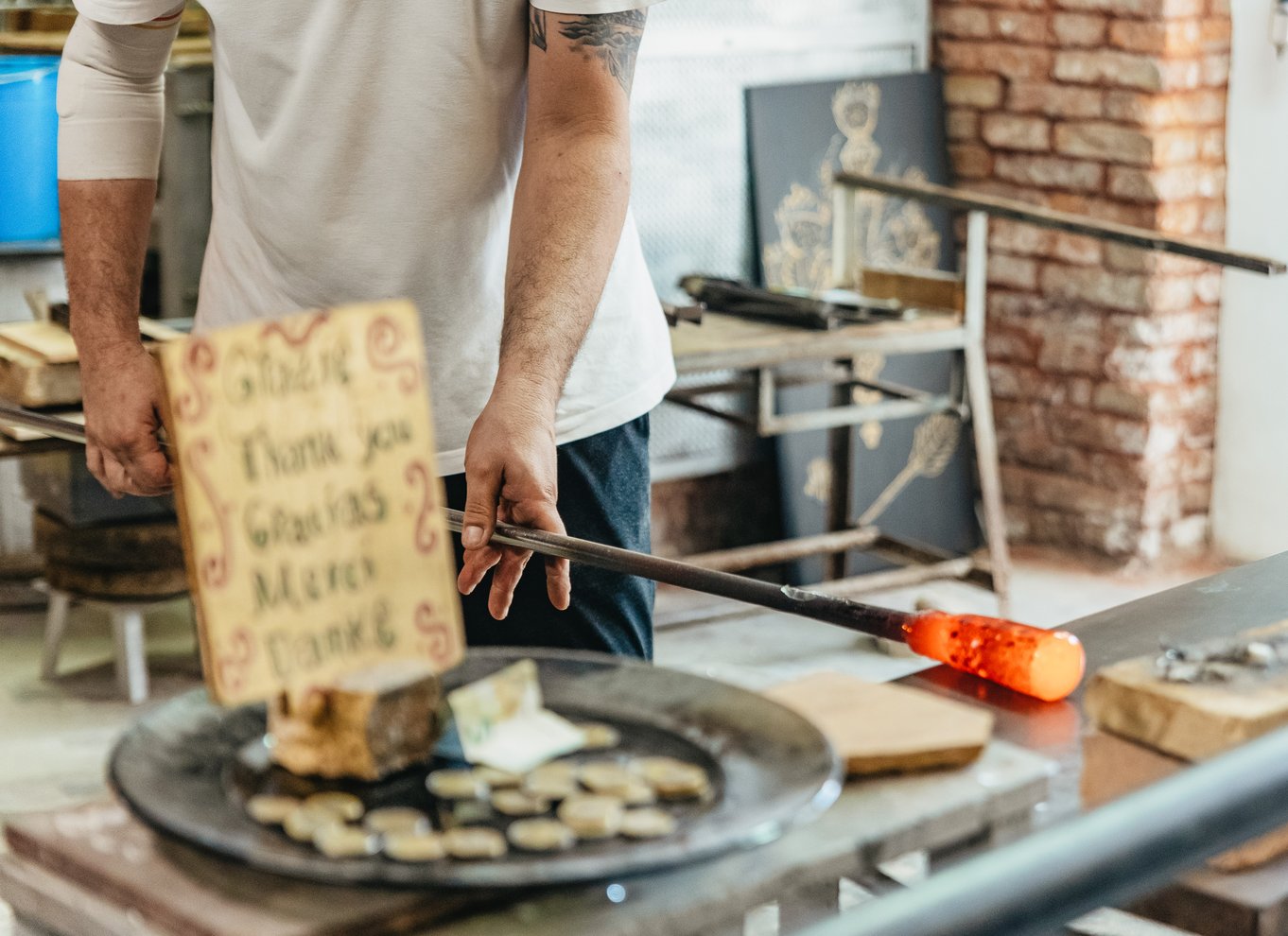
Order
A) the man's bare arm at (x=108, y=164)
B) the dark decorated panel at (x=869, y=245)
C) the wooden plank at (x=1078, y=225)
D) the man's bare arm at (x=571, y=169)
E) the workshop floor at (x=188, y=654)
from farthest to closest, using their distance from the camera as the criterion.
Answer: the dark decorated panel at (x=869, y=245) → the wooden plank at (x=1078, y=225) → the workshop floor at (x=188, y=654) → the man's bare arm at (x=108, y=164) → the man's bare arm at (x=571, y=169)

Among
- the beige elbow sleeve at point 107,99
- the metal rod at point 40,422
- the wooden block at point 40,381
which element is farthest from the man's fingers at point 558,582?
the wooden block at point 40,381

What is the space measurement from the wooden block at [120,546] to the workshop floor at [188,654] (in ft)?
0.70

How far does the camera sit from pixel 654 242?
12.3ft

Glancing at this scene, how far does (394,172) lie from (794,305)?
1850 mm

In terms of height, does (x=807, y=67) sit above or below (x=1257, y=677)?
above

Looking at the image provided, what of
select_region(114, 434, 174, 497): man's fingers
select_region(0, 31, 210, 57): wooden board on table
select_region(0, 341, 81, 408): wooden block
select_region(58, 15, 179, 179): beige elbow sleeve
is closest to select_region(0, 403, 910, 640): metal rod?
select_region(114, 434, 174, 497): man's fingers

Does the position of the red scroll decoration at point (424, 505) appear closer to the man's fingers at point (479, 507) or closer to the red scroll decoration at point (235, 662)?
the red scroll decoration at point (235, 662)

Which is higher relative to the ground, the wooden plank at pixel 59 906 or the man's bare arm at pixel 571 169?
the man's bare arm at pixel 571 169

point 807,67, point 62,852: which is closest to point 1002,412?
point 807,67

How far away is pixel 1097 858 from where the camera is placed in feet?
1.83

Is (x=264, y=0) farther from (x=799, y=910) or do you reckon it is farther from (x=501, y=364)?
(x=799, y=910)

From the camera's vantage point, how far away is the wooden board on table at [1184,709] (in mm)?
990

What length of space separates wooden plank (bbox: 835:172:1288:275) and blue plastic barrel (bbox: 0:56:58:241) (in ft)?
5.21

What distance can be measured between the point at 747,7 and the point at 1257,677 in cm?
300
